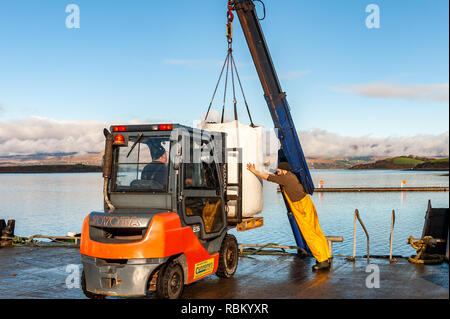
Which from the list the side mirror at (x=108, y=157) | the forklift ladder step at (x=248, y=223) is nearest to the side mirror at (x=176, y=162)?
the side mirror at (x=108, y=157)

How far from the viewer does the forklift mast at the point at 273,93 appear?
9.76m

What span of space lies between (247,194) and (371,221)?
30.5 m

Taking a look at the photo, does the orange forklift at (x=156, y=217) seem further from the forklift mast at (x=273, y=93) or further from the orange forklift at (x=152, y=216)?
the forklift mast at (x=273, y=93)

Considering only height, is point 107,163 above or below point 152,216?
above

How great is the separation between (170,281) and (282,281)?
2.49 m

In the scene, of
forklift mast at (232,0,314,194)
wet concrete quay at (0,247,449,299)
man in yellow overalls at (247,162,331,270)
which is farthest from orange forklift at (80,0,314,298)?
forklift mast at (232,0,314,194)

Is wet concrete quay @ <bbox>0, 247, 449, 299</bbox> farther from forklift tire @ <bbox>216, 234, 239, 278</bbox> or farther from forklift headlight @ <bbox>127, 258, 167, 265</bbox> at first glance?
forklift headlight @ <bbox>127, 258, 167, 265</bbox>

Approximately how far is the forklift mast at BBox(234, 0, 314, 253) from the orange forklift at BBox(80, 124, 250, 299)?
2549 millimetres

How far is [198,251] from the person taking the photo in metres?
7.89

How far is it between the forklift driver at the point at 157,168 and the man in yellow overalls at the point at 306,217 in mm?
2696

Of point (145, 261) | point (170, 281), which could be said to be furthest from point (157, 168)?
point (170, 281)

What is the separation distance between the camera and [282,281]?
349 inches

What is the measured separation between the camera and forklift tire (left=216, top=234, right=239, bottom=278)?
29.1ft

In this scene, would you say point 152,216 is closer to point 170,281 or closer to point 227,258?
point 170,281
